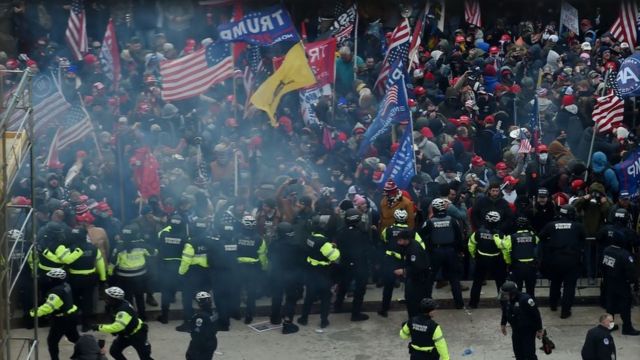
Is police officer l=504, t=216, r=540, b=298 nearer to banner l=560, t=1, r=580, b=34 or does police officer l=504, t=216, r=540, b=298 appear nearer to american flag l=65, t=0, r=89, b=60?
american flag l=65, t=0, r=89, b=60

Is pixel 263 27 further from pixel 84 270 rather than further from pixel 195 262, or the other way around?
pixel 84 270

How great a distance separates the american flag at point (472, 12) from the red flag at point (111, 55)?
29.7 ft

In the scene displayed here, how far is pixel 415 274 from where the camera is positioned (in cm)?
1889

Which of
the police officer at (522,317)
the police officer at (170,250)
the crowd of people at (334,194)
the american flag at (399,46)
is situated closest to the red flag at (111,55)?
the crowd of people at (334,194)

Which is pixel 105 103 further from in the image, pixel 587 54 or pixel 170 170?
pixel 587 54

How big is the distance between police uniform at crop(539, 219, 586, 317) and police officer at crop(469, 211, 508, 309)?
0.60 m

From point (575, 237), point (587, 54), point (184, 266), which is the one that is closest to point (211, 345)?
point (184, 266)

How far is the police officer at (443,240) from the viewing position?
19.4m

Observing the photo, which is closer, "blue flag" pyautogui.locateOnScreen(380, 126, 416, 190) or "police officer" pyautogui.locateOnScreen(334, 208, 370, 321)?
"police officer" pyautogui.locateOnScreen(334, 208, 370, 321)

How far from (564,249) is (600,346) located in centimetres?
326

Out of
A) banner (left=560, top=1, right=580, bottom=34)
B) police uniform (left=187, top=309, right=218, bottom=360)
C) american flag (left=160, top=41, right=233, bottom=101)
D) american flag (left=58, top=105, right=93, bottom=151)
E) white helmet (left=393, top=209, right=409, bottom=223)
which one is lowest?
police uniform (left=187, top=309, right=218, bottom=360)

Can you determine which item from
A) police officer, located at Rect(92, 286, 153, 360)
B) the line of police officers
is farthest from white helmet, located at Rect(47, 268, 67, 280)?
police officer, located at Rect(92, 286, 153, 360)

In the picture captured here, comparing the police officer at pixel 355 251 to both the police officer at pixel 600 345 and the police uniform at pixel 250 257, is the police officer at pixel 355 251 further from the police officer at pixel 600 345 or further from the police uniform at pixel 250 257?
the police officer at pixel 600 345

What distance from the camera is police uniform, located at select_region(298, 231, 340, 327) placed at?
62.4 feet
